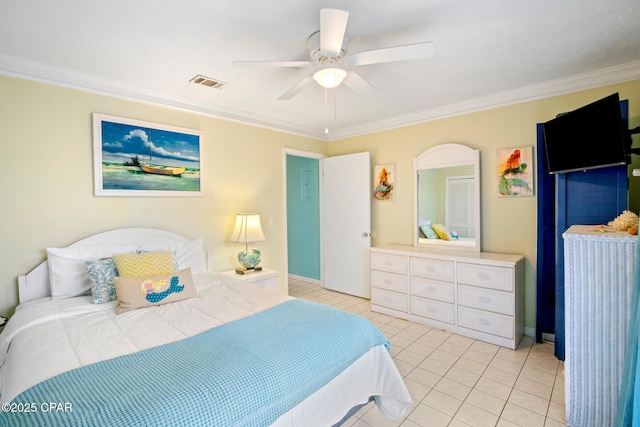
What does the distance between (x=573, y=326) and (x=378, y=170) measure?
9.19ft

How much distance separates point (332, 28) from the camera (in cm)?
154

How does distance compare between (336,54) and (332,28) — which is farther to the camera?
(336,54)

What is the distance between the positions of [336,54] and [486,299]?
8.64 feet

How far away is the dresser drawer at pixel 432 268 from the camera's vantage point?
3.14m

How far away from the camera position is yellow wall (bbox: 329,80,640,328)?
277 cm

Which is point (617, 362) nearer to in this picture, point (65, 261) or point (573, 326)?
point (573, 326)

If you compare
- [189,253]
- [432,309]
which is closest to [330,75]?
[189,253]

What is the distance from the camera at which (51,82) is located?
2371mm

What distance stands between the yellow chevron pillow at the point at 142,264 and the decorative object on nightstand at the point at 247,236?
955mm

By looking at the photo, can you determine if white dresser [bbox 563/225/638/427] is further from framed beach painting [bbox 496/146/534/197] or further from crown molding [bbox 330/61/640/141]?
crown molding [bbox 330/61/640/141]

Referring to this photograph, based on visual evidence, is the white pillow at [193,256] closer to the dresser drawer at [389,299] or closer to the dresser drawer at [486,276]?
the dresser drawer at [389,299]

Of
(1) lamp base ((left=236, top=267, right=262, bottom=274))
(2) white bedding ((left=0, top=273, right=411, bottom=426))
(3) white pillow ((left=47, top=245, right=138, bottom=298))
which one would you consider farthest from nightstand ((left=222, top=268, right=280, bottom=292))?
(3) white pillow ((left=47, top=245, right=138, bottom=298))

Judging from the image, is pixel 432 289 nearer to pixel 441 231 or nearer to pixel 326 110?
pixel 441 231

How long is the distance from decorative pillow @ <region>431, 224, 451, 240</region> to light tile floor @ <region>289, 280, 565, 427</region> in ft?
3.50
